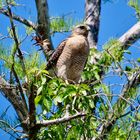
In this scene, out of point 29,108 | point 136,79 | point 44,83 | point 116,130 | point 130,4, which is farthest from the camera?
point 130,4

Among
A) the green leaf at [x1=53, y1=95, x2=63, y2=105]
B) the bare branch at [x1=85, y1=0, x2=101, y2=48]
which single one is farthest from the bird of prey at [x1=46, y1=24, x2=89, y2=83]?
the green leaf at [x1=53, y1=95, x2=63, y2=105]

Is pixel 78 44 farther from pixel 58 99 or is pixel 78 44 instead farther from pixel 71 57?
pixel 58 99

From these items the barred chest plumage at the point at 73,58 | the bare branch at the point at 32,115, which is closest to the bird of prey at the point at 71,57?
the barred chest plumage at the point at 73,58

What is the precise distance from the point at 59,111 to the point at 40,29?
1.28 meters

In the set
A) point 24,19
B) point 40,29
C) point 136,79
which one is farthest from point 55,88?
point 24,19

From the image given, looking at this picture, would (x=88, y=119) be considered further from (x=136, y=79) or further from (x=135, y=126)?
(x=136, y=79)

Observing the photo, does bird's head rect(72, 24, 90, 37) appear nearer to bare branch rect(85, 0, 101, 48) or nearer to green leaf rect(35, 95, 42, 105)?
bare branch rect(85, 0, 101, 48)

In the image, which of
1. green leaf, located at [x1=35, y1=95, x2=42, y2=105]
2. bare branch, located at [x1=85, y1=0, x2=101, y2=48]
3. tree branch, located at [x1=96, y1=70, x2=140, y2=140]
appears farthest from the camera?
bare branch, located at [x1=85, y1=0, x2=101, y2=48]

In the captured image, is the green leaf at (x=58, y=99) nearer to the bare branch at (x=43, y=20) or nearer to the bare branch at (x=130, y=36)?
the bare branch at (x=43, y=20)

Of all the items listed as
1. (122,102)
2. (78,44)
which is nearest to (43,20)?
(78,44)

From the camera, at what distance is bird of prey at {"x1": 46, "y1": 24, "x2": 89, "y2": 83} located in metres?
3.67

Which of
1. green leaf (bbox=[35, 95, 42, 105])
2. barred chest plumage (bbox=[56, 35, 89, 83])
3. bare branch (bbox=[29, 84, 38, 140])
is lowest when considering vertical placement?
bare branch (bbox=[29, 84, 38, 140])

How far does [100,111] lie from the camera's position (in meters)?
2.55

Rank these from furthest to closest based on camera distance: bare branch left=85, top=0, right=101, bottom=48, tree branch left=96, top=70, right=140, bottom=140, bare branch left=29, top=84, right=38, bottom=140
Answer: bare branch left=85, top=0, right=101, bottom=48 < tree branch left=96, top=70, right=140, bottom=140 < bare branch left=29, top=84, right=38, bottom=140
